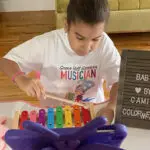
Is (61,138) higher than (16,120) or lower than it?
higher

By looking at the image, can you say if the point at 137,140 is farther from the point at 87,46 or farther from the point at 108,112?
the point at 87,46

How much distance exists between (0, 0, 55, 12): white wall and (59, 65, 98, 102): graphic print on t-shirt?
7.09 ft

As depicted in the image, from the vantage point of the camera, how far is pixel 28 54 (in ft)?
3.72

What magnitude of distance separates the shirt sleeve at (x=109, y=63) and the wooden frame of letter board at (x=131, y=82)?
0.31 metres

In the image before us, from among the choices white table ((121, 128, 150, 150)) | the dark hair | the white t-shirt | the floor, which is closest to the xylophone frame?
white table ((121, 128, 150, 150))

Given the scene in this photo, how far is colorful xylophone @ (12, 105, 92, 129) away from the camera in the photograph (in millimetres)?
846

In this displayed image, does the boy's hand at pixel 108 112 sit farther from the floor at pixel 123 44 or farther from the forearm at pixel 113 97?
the floor at pixel 123 44

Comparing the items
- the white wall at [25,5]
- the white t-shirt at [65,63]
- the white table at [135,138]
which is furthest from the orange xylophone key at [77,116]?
the white wall at [25,5]

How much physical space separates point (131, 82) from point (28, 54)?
464 millimetres

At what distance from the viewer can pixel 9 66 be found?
1.08 meters

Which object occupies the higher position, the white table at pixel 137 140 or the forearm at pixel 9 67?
the forearm at pixel 9 67

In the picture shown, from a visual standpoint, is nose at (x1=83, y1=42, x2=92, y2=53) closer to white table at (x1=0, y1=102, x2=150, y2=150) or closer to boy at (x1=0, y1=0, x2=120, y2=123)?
boy at (x1=0, y1=0, x2=120, y2=123)

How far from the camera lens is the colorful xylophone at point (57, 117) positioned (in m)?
0.85

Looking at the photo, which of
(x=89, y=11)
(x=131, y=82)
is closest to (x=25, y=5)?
(x=89, y=11)
